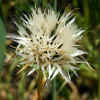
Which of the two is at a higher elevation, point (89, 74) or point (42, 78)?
point (42, 78)

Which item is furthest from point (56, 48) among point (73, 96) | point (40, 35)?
point (73, 96)

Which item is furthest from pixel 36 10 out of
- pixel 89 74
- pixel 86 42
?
pixel 89 74

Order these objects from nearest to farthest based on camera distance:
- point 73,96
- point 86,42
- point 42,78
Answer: point 42,78, point 86,42, point 73,96

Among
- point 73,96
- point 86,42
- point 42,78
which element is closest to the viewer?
point 42,78

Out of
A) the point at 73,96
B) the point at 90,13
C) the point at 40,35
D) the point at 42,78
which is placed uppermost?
the point at 90,13

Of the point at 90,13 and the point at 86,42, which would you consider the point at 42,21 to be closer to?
the point at 86,42

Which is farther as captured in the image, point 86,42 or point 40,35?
point 86,42
